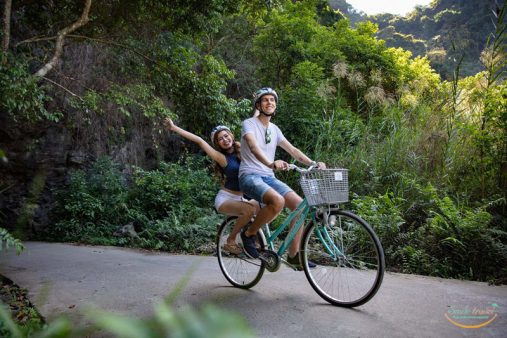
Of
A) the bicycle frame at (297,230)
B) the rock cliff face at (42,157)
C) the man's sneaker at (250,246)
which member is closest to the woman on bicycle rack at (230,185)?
the man's sneaker at (250,246)

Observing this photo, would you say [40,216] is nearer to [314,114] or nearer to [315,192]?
[314,114]

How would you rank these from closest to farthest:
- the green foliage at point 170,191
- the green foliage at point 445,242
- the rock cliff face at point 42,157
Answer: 1. the green foliage at point 445,242
2. the green foliage at point 170,191
3. the rock cliff face at point 42,157

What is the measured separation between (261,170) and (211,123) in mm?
3238

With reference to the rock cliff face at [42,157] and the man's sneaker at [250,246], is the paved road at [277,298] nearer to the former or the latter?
the man's sneaker at [250,246]

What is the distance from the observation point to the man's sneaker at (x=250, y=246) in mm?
4273

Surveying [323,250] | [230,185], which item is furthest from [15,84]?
[323,250]

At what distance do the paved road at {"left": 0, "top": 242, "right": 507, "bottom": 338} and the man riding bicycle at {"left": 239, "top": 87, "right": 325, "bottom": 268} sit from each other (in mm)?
545

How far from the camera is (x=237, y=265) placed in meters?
4.72

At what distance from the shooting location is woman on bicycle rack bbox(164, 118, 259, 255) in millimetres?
4391

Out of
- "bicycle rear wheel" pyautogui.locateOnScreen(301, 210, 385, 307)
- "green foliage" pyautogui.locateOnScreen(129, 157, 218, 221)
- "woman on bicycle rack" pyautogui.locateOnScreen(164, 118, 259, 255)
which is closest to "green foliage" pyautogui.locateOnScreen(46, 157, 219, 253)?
"green foliage" pyautogui.locateOnScreen(129, 157, 218, 221)

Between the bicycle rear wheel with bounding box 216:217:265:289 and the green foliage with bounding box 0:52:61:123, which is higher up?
the green foliage with bounding box 0:52:61:123

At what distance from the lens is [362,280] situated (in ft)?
14.3

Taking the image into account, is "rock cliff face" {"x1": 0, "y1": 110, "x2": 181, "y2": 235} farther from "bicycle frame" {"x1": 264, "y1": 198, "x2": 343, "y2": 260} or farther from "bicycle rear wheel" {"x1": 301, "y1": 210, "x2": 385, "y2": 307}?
"bicycle rear wheel" {"x1": 301, "y1": 210, "x2": 385, "y2": 307}

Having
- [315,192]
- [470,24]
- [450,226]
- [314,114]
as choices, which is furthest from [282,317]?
[470,24]
